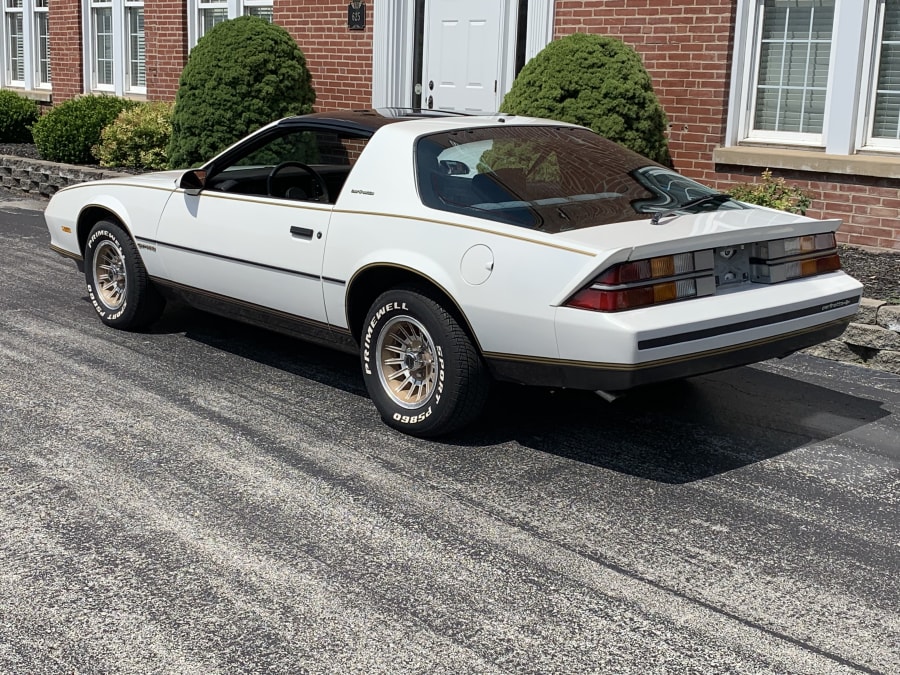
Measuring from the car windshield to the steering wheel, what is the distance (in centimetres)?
61

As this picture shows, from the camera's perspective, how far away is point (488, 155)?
5.50 m

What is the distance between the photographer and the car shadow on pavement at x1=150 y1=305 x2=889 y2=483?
205 inches

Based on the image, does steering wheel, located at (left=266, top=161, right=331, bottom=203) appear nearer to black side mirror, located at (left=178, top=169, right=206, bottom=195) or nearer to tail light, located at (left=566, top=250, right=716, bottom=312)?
black side mirror, located at (left=178, top=169, right=206, bottom=195)

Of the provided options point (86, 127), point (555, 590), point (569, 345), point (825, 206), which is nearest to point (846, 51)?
point (825, 206)

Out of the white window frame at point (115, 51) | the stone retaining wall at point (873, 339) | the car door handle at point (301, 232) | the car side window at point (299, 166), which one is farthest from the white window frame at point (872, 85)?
the white window frame at point (115, 51)

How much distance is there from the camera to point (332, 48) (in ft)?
45.2

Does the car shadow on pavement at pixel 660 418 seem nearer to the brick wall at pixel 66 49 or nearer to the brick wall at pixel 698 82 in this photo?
the brick wall at pixel 698 82

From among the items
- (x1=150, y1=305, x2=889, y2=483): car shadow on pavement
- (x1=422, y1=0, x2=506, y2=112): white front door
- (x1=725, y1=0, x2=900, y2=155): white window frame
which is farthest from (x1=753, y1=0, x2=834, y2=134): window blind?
(x1=150, y1=305, x2=889, y2=483): car shadow on pavement

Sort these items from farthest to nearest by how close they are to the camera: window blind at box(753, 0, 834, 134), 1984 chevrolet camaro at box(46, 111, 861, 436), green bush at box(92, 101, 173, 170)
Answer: green bush at box(92, 101, 173, 170), window blind at box(753, 0, 834, 134), 1984 chevrolet camaro at box(46, 111, 861, 436)

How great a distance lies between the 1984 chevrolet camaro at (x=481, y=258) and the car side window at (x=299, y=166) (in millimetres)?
13

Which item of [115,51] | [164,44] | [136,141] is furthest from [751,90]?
[115,51]

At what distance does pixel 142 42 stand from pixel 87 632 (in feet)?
49.6

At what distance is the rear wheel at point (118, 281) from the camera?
6.99 meters

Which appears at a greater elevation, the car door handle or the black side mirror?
the black side mirror
